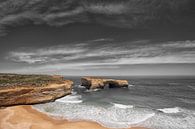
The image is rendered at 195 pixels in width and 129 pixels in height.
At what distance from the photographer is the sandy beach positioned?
2438 centimetres

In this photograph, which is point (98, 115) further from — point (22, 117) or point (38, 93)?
point (38, 93)

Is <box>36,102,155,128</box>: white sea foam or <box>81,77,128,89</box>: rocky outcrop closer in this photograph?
<box>36,102,155,128</box>: white sea foam

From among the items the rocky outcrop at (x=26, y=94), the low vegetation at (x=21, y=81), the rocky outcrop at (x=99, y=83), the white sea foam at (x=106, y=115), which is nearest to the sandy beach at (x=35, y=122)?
the white sea foam at (x=106, y=115)

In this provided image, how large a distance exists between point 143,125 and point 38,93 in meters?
23.9

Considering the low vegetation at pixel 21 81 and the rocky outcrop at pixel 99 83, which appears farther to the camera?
the rocky outcrop at pixel 99 83

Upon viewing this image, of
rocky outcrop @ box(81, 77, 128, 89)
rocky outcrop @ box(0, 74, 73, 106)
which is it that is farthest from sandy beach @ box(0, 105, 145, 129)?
rocky outcrop @ box(81, 77, 128, 89)

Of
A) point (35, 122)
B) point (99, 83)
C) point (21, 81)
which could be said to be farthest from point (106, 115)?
point (99, 83)

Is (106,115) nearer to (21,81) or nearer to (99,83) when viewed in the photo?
(21,81)

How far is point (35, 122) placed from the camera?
2633 cm

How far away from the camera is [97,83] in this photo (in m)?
76.2

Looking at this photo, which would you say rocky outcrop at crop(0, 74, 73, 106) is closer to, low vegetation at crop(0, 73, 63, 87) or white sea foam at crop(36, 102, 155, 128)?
low vegetation at crop(0, 73, 63, 87)

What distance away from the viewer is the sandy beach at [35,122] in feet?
80.0

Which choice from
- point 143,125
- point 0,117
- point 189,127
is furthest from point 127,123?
point 0,117

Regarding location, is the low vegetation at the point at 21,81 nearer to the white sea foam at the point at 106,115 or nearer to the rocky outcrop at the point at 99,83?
the white sea foam at the point at 106,115
